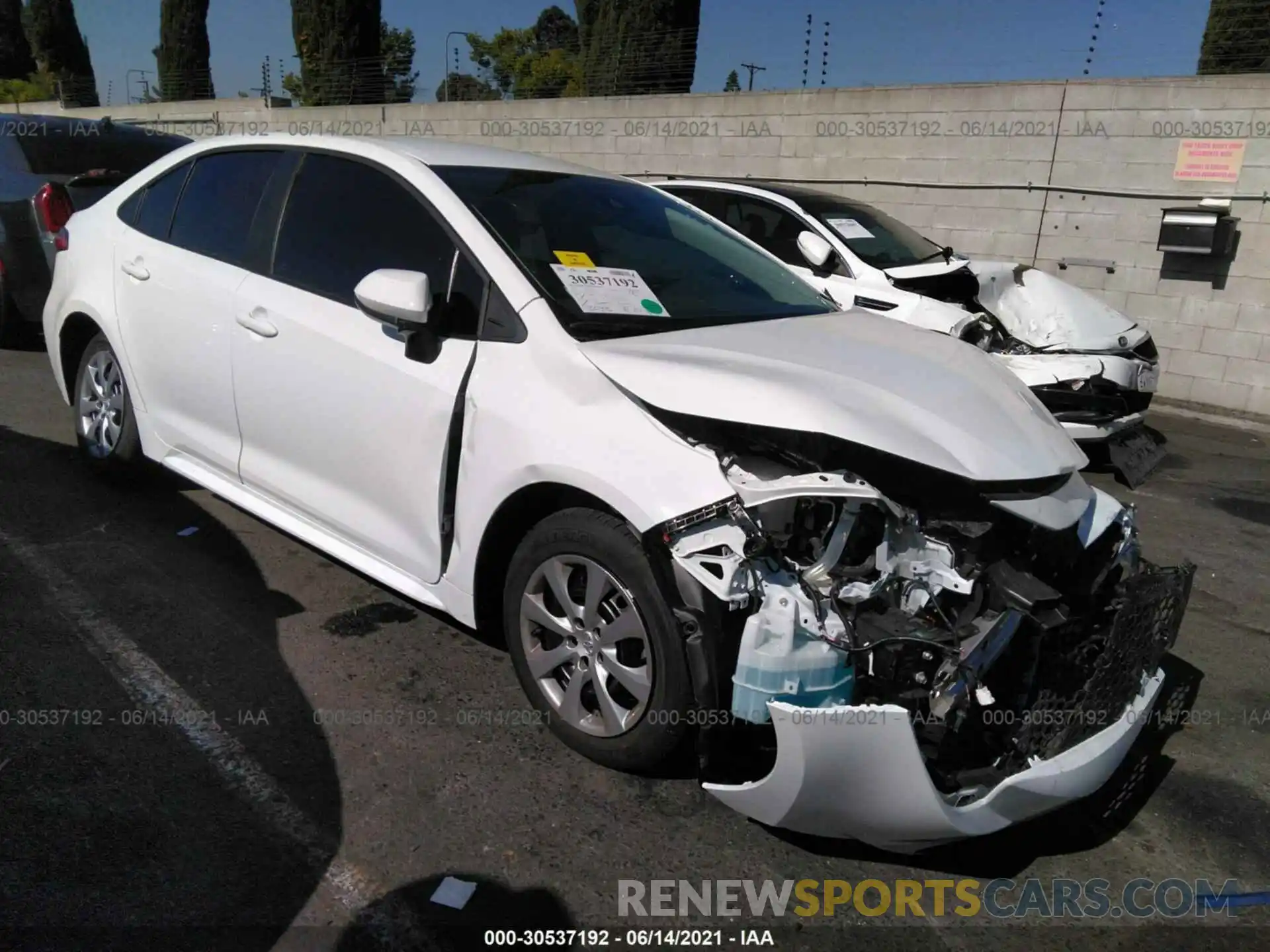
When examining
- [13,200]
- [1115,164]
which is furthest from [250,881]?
[1115,164]

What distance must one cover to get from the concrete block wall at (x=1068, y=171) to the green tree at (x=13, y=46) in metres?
44.1

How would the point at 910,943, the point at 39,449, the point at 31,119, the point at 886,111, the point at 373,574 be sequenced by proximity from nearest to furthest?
the point at 910,943, the point at 373,574, the point at 39,449, the point at 31,119, the point at 886,111

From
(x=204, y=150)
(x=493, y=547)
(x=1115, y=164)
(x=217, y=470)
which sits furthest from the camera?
(x=1115, y=164)

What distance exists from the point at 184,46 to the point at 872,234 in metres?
33.9

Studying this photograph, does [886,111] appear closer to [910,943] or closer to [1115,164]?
[1115,164]

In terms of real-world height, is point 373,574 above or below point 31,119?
below

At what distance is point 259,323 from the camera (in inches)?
137

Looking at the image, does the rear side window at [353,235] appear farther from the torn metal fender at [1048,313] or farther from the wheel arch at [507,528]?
the torn metal fender at [1048,313]

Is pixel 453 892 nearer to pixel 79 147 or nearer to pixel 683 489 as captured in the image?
pixel 683 489

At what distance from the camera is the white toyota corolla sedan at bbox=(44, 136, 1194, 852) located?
2.29m

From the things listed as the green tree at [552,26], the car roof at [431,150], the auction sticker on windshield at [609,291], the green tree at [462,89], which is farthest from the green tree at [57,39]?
the auction sticker on windshield at [609,291]

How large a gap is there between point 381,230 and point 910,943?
269 cm

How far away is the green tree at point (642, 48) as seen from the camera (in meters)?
14.8

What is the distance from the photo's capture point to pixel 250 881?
7.50ft
